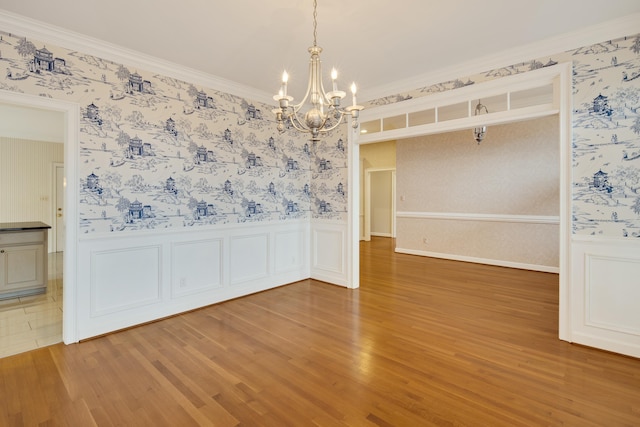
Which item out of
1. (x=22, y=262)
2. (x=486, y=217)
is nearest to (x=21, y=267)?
(x=22, y=262)

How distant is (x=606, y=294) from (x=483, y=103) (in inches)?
99.8

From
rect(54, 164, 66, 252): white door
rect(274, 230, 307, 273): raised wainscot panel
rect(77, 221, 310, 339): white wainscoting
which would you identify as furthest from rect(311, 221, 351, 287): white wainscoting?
rect(54, 164, 66, 252): white door

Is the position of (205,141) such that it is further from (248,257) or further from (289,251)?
(289,251)

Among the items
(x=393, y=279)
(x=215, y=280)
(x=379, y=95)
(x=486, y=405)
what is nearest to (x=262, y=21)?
(x=379, y=95)

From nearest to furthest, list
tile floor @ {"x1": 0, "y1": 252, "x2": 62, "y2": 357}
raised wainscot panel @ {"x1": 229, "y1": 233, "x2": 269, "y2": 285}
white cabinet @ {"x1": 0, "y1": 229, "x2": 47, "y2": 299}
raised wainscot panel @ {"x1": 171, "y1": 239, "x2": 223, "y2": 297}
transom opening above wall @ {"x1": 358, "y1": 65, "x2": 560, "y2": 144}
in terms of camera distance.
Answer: tile floor @ {"x1": 0, "y1": 252, "x2": 62, "y2": 357} < transom opening above wall @ {"x1": 358, "y1": 65, "x2": 560, "y2": 144} < raised wainscot panel @ {"x1": 171, "y1": 239, "x2": 223, "y2": 297} < white cabinet @ {"x1": 0, "y1": 229, "x2": 47, "y2": 299} < raised wainscot panel @ {"x1": 229, "y1": 233, "x2": 269, "y2": 285}

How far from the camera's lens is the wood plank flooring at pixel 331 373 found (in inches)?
76.9

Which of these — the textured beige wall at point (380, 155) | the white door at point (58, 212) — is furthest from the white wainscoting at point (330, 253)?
the white door at point (58, 212)

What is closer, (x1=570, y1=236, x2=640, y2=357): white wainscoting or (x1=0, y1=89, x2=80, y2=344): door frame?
(x1=570, y1=236, x2=640, y2=357): white wainscoting

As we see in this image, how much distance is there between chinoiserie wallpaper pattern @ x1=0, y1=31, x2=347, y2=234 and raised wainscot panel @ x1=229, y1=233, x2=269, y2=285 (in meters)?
0.28

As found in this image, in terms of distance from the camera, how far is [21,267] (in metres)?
4.16

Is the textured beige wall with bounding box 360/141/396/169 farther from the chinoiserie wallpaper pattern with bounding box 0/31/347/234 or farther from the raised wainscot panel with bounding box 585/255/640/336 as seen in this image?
the raised wainscot panel with bounding box 585/255/640/336

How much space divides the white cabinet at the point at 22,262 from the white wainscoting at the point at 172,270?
78.1 inches

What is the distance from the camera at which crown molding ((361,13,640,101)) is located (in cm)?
267

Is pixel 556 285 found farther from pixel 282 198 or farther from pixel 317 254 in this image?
pixel 282 198
